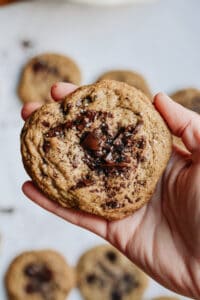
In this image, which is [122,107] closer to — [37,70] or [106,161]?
[106,161]

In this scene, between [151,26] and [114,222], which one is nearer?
[114,222]

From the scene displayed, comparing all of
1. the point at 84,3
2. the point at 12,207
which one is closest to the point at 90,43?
the point at 84,3

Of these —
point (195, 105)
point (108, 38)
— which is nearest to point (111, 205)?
point (195, 105)

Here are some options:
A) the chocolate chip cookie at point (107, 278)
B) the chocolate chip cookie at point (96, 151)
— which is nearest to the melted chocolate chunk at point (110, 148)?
the chocolate chip cookie at point (96, 151)

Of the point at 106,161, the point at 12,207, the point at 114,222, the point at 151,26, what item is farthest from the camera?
the point at 151,26

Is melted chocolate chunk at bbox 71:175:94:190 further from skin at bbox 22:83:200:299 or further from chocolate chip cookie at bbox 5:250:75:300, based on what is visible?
chocolate chip cookie at bbox 5:250:75:300

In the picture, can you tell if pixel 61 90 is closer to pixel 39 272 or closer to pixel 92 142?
pixel 92 142

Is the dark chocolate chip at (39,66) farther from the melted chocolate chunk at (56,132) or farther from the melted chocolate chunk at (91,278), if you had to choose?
the melted chocolate chunk at (56,132)
